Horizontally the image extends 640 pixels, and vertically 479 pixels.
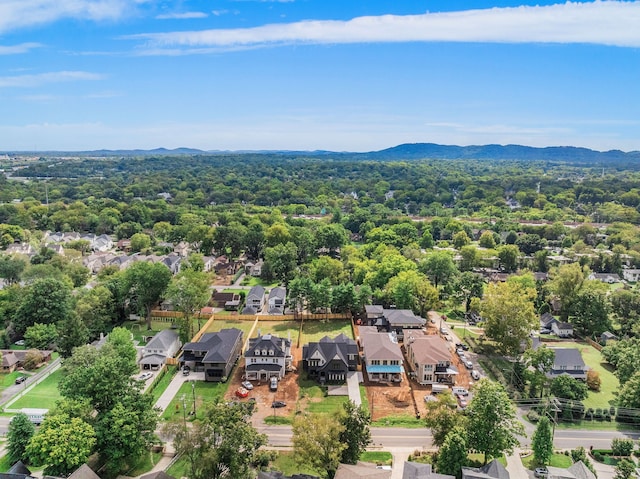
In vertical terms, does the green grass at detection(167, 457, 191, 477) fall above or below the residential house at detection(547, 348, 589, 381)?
below

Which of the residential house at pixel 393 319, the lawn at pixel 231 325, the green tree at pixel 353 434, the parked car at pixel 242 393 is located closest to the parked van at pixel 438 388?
the residential house at pixel 393 319

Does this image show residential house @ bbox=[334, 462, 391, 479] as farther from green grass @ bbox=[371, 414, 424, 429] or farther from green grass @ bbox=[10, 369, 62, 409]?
green grass @ bbox=[10, 369, 62, 409]

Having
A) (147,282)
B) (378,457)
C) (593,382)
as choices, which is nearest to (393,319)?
(593,382)

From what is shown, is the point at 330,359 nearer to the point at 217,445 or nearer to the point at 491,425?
the point at 491,425

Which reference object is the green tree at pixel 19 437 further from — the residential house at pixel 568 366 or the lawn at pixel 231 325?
the residential house at pixel 568 366

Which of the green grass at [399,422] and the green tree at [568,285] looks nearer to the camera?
the green grass at [399,422]

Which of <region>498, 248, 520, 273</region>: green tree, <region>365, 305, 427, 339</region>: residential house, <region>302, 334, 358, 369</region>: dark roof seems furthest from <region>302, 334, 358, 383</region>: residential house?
<region>498, 248, 520, 273</region>: green tree
